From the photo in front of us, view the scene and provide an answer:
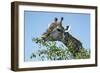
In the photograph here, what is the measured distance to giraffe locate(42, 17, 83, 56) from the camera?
1620mm

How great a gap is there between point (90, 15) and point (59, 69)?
47 centimetres

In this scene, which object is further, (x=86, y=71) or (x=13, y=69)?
(x=86, y=71)

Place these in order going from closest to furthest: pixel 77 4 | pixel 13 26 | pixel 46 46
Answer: pixel 13 26 → pixel 46 46 → pixel 77 4

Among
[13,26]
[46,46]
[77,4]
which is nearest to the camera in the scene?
[13,26]

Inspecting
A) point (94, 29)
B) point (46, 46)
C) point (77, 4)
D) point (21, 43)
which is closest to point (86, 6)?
point (77, 4)

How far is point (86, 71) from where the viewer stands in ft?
5.74

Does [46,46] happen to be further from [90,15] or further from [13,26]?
[90,15]

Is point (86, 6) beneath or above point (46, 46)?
above

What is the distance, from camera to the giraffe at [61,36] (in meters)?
1.62

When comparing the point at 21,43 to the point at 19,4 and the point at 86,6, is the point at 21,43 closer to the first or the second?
the point at 19,4

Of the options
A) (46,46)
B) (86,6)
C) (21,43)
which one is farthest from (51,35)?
(86,6)

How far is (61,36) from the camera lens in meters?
1.66

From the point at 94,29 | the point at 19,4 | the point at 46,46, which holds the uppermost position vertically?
the point at 19,4

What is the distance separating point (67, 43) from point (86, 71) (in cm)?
27
